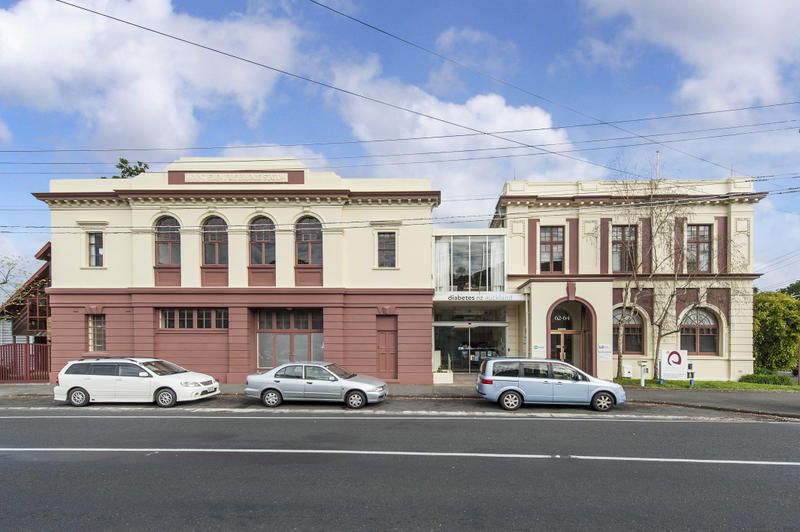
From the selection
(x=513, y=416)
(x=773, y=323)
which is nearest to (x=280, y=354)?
(x=513, y=416)

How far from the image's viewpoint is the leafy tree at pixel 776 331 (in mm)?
32719

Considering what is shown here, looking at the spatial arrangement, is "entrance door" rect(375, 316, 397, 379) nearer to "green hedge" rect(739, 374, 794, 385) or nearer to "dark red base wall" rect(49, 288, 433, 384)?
"dark red base wall" rect(49, 288, 433, 384)

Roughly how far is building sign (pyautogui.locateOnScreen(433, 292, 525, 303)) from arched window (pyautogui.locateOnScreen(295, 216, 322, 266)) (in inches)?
212

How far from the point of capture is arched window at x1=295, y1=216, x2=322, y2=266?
59.6 ft

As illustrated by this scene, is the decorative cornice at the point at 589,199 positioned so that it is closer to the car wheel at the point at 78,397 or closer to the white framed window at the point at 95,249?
the white framed window at the point at 95,249

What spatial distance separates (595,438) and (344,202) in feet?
40.5

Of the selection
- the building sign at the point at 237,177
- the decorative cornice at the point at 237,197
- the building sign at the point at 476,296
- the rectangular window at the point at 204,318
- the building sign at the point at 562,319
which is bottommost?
the building sign at the point at 562,319

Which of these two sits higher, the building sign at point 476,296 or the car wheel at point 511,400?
the building sign at point 476,296

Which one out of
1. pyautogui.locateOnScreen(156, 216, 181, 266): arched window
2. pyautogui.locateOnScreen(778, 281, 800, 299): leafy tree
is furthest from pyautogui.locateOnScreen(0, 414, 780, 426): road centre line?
pyautogui.locateOnScreen(778, 281, 800, 299): leafy tree

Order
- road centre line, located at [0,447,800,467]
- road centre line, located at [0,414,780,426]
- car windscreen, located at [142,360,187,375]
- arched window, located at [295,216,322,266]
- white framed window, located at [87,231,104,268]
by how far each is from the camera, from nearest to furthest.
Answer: road centre line, located at [0,447,800,467]
road centre line, located at [0,414,780,426]
car windscreen, located at [142,360,187,375]
arched window, located at [295,216,322,266]
white framed window, located at [87,231,104,268]

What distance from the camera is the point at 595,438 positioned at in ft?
30.3

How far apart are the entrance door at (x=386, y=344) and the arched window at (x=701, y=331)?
1384cm

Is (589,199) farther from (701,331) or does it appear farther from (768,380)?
(768,380)

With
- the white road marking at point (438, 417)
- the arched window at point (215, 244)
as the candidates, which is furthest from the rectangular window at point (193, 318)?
the white road marking at point (438, 417)
